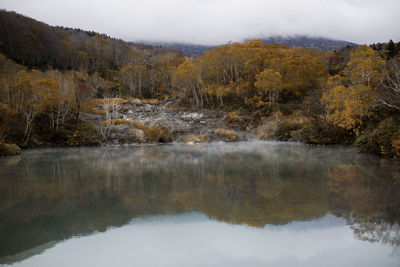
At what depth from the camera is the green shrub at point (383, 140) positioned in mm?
16656

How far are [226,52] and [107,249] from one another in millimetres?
49420

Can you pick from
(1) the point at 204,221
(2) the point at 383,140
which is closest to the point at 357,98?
(2) the point at 383,140

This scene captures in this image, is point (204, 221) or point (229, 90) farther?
point (229, 90)

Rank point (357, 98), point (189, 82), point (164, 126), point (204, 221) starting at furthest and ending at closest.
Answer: point (189, 82), point (164, 126), point (357, 98), point (204, 221)

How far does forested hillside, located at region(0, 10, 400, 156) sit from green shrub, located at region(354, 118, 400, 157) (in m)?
0.06

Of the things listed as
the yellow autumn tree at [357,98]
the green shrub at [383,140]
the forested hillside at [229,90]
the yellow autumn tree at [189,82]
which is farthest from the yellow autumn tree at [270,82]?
the green shrub at [383,140]

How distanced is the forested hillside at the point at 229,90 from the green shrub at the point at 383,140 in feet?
0.20

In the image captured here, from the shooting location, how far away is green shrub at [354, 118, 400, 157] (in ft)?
54.6

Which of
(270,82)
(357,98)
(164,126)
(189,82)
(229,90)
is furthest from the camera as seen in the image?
(189,82)

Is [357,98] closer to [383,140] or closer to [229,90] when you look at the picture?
[383,140]

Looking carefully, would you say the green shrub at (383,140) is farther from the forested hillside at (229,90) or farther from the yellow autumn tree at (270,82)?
the yellow autumn tree at (270,82)

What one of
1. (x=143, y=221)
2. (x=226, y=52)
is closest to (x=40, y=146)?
(x=143, y=221)

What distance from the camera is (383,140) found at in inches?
680

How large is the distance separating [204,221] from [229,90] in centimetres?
4230
